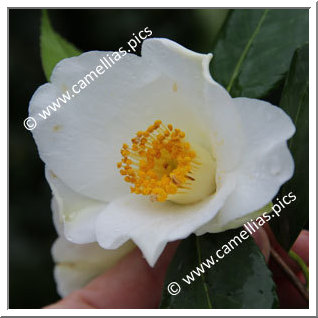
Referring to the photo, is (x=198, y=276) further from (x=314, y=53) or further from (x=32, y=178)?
(x=32, y=178)

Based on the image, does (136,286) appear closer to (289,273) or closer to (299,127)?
(289,273)

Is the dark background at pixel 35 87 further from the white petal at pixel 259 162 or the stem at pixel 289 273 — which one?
the white petal at pixel 259 162

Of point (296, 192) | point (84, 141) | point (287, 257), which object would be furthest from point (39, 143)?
point (287, 257)

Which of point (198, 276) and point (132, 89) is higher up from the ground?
point (132, 89)

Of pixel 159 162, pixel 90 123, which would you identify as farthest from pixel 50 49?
pixel 159 162

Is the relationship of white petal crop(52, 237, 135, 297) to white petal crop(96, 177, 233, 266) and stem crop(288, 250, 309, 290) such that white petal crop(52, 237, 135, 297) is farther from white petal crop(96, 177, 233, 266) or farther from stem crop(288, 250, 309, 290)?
stem crop(288, 250, 309, 290)

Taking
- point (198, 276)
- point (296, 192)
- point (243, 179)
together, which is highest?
point (243, 179)

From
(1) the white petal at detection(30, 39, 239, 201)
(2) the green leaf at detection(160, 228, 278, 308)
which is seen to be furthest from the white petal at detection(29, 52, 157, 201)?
(2) the green leaf at detection(160, 228, 278, 308)

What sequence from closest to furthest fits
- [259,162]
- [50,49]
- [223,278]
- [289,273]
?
[259,162] → [223,278] → [289,273] → [50,49]
